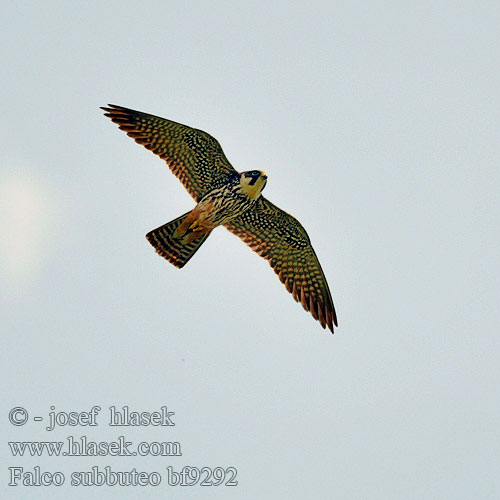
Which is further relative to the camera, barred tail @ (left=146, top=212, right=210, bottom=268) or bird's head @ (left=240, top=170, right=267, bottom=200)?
barred tail @ (left=146, top=212, right=210, bottom=268)

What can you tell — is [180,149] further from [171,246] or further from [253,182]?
[171,246]

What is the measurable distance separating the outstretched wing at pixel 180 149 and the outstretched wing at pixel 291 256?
2.86 feet

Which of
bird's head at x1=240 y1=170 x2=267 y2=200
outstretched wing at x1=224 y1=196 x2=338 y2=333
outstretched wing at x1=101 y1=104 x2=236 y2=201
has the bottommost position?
outstretched wing at x1=224 y1=196 x2=338 y2=333

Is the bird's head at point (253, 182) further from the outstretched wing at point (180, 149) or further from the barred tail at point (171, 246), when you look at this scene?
the barred tail at point (171, 246)

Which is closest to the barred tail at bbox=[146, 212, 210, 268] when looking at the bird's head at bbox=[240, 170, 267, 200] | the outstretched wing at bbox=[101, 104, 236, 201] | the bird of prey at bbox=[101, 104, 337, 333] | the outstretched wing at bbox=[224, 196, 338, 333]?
the bird of prey at bbox=[101, 104, 337, 333]

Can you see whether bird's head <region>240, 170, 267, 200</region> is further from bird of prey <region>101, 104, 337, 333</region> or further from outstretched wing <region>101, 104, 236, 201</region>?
outstretched wing <region>101, 104, 236, 201</region>

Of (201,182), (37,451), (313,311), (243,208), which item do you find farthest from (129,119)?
(37,451)

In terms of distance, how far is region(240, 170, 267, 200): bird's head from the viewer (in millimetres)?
11695

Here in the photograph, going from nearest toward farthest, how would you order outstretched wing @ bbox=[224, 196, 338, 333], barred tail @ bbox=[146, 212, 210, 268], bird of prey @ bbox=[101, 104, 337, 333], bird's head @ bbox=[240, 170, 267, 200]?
bird's head @ bbox=[240, 170, 267, 200]
bird of prey @ bbox=[101, 104, 337, 333]
barred tail @ bbox=[146, 212, 210, 268]
outstretched wing @ bbox=[224, 196, 338, 333]

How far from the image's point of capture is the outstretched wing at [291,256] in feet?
41.8

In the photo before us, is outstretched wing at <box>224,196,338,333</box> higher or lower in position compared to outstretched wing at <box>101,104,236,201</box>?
lower

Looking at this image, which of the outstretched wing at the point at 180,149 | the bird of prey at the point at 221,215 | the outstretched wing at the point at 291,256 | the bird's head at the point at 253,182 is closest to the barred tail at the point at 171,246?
the bird of prey at the point at 221,215

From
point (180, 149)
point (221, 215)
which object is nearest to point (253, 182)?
point (221, 215)

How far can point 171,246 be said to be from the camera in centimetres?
1230
